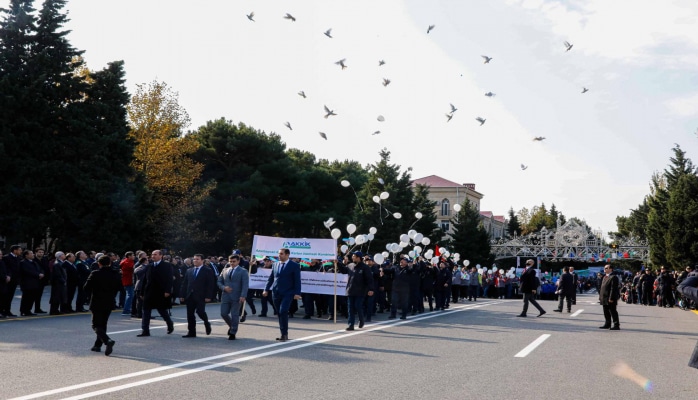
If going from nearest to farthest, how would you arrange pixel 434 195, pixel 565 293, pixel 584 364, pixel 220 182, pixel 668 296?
1. pixel 584 364
2. pixel 565 293
3. pixel 668 296
4. pixel 220 182
5. pixel 434 195

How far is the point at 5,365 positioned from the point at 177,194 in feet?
132

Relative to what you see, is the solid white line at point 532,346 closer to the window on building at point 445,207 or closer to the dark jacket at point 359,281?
the dark jacket at point 359,281

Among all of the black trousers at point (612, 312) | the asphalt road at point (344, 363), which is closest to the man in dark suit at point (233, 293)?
the asphalt road at point (344, 363)

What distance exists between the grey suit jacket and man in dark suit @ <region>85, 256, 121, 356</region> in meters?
2.84

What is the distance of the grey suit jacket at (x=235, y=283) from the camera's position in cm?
1455

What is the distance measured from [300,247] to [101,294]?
395 inches

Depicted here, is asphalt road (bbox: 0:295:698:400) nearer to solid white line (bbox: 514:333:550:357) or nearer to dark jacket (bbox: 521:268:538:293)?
solid white line (bbox: 514:333:550:357)

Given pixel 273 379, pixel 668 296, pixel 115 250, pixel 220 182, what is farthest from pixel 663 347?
pixel 220 182

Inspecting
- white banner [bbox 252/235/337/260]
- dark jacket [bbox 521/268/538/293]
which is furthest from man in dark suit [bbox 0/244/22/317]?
dark jacket [bbox 521/268/538/293]

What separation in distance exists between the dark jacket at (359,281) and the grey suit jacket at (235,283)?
3242 millimetres

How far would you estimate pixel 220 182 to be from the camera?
5656cm

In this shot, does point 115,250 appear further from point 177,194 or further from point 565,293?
point 565,293

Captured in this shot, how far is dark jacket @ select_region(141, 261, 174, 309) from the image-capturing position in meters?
14.5

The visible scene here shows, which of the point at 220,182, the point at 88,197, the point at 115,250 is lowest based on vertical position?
the point at 115,250
